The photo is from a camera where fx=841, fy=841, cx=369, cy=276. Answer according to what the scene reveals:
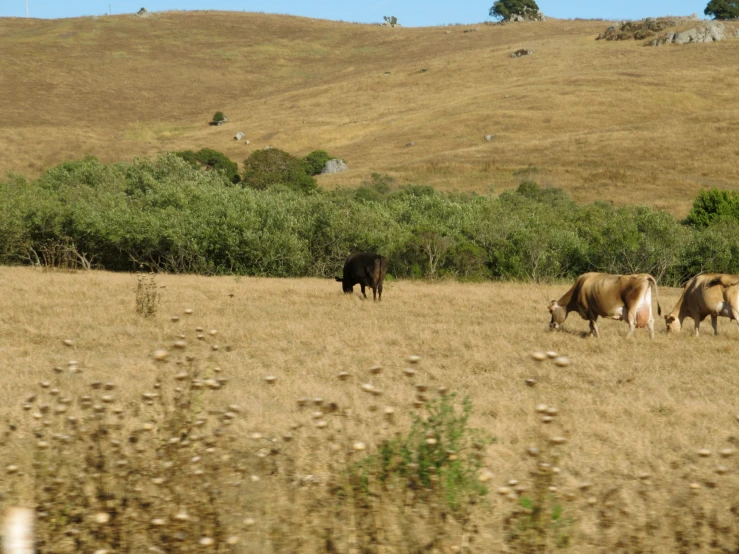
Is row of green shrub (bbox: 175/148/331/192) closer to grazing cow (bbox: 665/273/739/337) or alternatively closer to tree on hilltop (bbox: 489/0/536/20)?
grazing cow (bbox: 665/273/739/337)

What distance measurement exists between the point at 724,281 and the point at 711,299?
341 millimetres

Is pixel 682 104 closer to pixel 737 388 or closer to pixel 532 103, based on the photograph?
pixel 532 103

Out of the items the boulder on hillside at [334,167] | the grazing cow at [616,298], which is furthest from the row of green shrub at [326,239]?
the boulder on hillside at [334,167]

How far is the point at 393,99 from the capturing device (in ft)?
313

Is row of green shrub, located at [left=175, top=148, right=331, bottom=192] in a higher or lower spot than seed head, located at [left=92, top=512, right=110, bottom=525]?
higher

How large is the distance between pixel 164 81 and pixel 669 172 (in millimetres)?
73977

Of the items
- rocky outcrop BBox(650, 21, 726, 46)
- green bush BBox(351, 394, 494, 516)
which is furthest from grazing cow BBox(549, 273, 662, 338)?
rocky outcrop BBox(650, 21, 726, 46)

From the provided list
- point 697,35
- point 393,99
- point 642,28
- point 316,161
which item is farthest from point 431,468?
point 642,28

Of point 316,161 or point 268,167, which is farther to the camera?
point 316,161

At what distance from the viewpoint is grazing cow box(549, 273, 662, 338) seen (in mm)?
12633

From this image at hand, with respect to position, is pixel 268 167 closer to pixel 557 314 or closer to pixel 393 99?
pixel 393 99

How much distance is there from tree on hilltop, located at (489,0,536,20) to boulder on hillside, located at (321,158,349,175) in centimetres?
8803

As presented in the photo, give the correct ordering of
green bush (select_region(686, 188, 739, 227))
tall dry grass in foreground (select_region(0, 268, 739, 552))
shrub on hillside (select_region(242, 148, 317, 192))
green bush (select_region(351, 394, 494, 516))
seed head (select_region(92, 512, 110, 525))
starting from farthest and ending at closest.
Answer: shrub on hillside (select_region(242, 148, 317, 192)) < green bush (select_region(686, 188, 739, 227)) < green bush (select_region(351, 394, 494, 516)) < tall dry grass in foreground (select_region(0, 268, 739, 552)) < seed head (select_region(92, 512, 110, 525))

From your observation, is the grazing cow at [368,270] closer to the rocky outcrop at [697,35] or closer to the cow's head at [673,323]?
the cow's head at [673,323]
